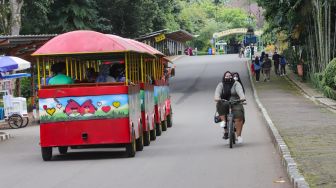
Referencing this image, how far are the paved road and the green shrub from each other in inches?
317

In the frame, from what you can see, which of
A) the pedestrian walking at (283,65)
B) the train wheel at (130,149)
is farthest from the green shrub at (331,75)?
the pedestrian walking at (283,65)

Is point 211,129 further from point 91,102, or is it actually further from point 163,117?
point 91,102

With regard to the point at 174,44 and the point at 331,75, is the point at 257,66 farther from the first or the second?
the point at 174,44

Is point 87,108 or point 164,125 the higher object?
point 87,108

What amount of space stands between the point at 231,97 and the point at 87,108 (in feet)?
13.2

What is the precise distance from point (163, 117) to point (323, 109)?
724cm

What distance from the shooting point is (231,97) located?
1700 cm

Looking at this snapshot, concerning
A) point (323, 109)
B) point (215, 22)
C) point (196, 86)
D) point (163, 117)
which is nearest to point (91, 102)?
point (163, 117)

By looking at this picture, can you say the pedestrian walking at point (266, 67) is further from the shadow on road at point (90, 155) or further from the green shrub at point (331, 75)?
the shadow on road at point (90, 155)

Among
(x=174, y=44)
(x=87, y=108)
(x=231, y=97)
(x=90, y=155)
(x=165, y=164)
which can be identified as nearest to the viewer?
(x=165, y=164)

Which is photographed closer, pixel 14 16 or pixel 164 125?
pixel 164 125

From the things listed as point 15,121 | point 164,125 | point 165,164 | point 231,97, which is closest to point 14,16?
point 15,121

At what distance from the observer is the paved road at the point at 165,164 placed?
11.2 metres

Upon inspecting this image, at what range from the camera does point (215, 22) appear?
12581 centimetres
